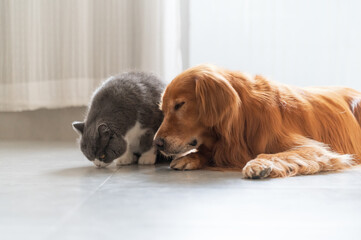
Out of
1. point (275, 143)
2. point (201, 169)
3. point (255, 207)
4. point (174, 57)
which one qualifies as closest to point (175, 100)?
point (201, 169)

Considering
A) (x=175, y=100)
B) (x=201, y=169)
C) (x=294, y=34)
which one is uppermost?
(x=294, y=34)

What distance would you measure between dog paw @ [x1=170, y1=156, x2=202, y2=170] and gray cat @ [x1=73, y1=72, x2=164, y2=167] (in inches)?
9.2

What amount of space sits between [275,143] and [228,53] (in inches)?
51.3

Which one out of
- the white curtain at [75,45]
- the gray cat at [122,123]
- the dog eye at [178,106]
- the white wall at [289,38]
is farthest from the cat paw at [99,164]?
the white wall at [289,38]

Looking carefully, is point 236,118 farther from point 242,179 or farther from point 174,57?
point 174,57

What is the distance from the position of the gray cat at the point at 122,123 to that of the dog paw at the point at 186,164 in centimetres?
23

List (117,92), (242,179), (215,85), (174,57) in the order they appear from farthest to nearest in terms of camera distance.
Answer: (174,57) < (117,92) < (215,85) < (242,179)

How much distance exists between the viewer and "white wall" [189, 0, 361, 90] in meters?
3.02

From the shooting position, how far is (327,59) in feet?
10.0

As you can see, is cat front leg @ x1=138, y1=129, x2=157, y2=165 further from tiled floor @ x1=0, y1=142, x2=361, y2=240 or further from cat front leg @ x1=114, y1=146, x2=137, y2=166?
tiled floor @ x1=0, y1=142, x2=361, y2=240

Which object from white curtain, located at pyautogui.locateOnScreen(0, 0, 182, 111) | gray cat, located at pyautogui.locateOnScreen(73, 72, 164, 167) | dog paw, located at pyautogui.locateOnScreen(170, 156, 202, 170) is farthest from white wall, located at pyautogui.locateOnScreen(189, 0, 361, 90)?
dog paw, located at pyautogui.locateOnScreen(170, 156, 202, 170)

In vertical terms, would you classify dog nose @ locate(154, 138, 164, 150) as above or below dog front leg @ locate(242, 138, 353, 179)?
above

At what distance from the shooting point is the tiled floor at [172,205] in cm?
116

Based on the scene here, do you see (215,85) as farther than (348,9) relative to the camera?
No
